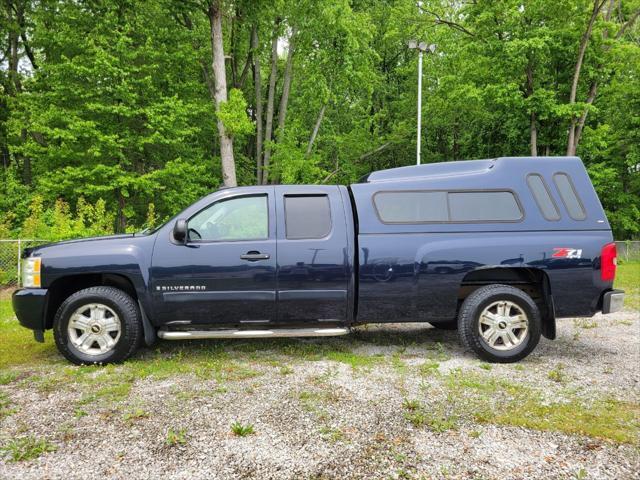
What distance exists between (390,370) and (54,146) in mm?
15029

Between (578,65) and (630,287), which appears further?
(578,65)

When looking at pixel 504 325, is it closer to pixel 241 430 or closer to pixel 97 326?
pixel 241 430

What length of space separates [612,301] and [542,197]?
133cm

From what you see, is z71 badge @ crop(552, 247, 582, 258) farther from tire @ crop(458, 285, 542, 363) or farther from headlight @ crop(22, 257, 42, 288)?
headlight @ crop(22, 257, 42, 288)

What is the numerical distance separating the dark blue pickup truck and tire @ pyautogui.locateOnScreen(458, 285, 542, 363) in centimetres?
1

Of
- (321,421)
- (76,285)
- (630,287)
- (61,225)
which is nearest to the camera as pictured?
(321,421)

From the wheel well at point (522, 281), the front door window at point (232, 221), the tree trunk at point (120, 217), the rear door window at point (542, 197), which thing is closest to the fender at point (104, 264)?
the front door window at point (232, 221)

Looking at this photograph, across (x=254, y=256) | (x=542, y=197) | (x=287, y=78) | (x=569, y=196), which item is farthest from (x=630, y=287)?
(x=287, y=78)

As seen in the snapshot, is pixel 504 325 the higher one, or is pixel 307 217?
pixel 307 217

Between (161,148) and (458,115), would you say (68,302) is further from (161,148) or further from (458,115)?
(458,115)

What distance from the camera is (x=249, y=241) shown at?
4535 mm

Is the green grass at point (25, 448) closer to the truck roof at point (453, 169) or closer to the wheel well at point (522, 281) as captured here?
the truck roof at point (453, 169)

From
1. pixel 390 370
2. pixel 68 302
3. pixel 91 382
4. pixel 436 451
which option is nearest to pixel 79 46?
pixel 68 302

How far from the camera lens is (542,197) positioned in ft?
15.2
